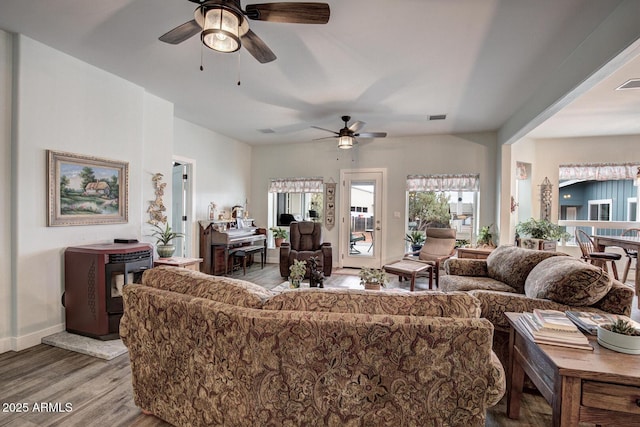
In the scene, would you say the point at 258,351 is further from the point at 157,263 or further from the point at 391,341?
the point at 157,263

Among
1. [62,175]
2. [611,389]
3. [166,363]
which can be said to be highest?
[62,175]

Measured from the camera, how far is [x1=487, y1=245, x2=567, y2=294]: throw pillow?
8.77 ft

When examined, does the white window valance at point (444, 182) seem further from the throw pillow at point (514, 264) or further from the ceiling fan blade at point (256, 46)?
the ceiling fan blade at point (256, 46)

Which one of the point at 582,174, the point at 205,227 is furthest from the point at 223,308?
the point at 582,174

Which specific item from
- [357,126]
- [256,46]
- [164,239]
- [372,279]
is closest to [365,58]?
[256,46]

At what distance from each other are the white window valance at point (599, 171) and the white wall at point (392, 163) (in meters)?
1.36

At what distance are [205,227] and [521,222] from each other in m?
5.72

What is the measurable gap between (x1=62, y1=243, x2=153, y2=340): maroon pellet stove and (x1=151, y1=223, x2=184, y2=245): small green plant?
884 mm

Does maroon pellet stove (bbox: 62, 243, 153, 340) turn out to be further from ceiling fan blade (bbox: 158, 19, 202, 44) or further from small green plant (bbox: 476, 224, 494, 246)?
small green plant (bbox: 476, 224, 494, 246)

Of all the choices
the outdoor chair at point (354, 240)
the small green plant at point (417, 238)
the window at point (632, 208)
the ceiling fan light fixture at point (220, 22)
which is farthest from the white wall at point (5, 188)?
the window at point (632, 208)

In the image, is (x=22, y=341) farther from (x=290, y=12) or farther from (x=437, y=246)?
(x=437, y=246)

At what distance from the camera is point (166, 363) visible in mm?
1556

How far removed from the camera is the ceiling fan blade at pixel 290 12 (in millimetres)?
1742

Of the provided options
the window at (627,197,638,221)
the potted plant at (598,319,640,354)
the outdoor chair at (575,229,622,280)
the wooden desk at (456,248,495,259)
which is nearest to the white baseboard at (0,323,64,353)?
the potted plant at (598,319,640,354)
